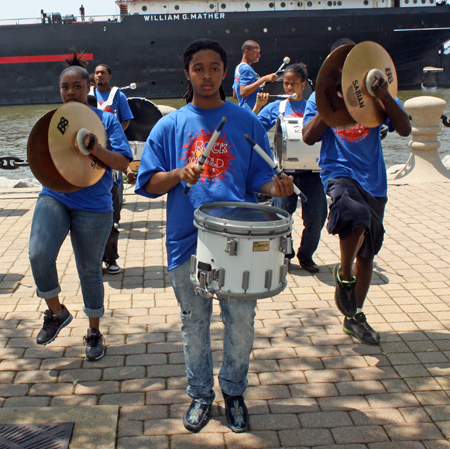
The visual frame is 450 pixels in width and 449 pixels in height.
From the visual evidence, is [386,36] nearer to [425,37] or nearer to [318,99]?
[425,37]

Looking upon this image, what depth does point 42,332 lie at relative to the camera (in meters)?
3.59

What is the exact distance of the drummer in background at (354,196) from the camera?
12.2 ft

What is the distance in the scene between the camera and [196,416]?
2.93m

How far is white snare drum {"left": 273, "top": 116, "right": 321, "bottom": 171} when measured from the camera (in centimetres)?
554

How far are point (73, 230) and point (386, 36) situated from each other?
3822cm

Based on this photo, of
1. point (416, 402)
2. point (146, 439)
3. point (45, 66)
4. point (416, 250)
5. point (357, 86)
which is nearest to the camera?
point (146, 439)

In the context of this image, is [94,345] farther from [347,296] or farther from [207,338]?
[347,296]

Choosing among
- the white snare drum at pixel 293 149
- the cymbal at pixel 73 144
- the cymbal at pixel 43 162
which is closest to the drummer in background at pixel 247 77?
the white snare drum at pixel 293 149

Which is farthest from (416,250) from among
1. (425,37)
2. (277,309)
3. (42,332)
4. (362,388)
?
(425,37)

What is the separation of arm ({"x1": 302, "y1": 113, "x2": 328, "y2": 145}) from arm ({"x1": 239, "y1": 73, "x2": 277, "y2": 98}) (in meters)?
3.27

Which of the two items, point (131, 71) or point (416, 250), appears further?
point (131, 71)

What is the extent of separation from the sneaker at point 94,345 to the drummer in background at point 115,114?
125cm

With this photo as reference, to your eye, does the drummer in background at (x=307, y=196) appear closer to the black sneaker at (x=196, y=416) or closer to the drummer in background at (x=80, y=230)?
the drummer in background at (x=80, y=230)

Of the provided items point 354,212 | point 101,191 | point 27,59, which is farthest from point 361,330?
point 27,59
